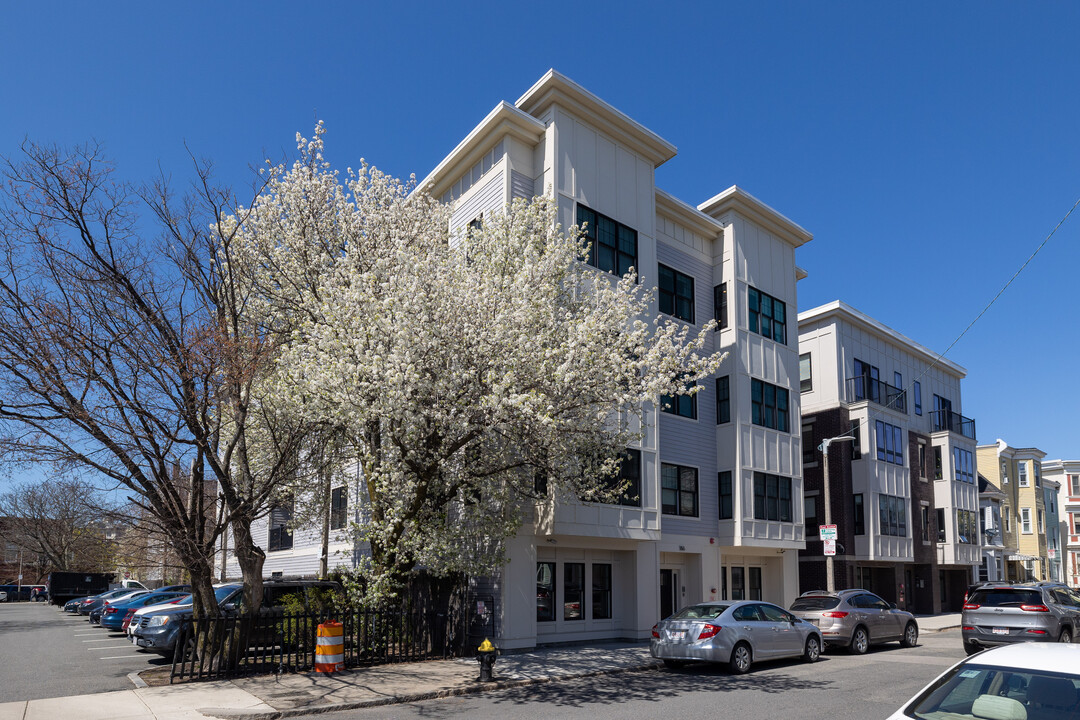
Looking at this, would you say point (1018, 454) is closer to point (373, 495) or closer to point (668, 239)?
point (668, 239)

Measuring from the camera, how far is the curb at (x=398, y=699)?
36.5 feet

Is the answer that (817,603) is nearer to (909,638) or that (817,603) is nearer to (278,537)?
(909,638)

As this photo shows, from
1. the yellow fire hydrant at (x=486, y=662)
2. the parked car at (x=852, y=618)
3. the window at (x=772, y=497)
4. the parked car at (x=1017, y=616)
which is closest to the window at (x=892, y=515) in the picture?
the window at (x=772, y=497)

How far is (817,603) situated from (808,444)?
15.8 metres

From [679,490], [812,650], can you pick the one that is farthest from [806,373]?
[812,650]

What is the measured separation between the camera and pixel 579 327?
14117 mm

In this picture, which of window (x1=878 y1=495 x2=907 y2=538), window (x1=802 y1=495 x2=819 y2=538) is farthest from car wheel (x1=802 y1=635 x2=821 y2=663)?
window (x1=878 y1=495 x2=907 y2=538)

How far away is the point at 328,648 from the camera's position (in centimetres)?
1359

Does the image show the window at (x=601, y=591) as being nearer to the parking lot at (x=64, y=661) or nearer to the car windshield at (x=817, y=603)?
the car windshield at (x=817, y=603)

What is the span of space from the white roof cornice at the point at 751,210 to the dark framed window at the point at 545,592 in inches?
527

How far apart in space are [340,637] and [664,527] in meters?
11.6

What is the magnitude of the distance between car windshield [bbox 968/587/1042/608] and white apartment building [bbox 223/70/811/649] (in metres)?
7.56

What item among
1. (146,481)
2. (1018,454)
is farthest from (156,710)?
(1018,454)

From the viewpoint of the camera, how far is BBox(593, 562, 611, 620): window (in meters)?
21.2
